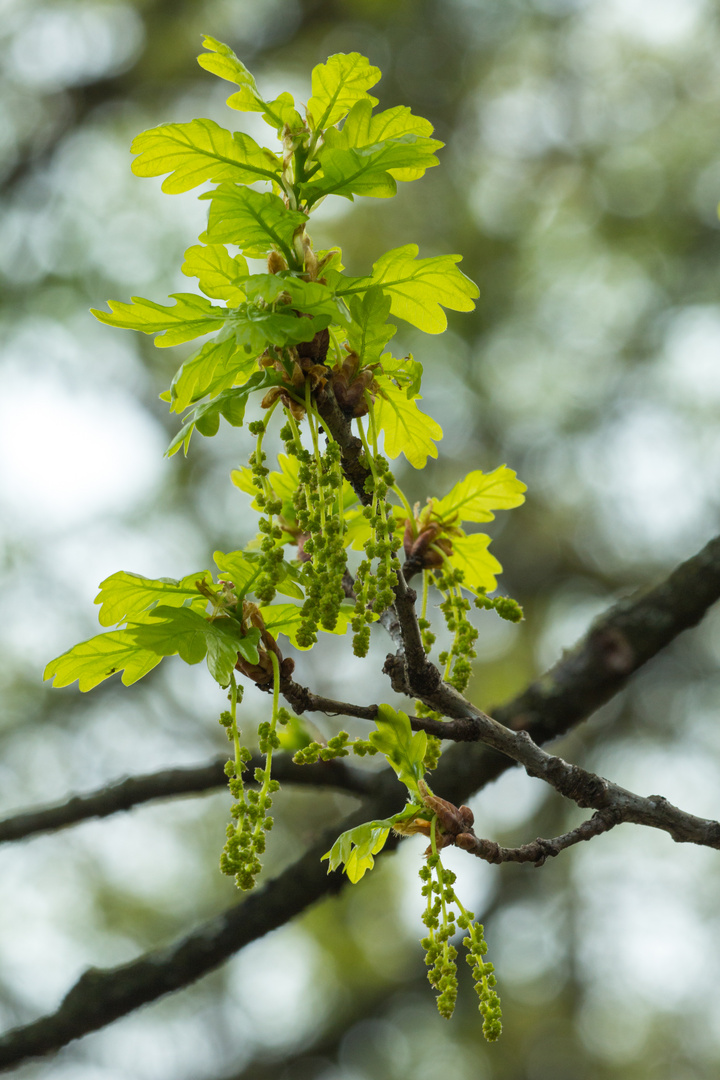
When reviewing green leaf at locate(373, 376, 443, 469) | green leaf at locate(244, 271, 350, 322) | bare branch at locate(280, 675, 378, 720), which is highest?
green leaf at locate(244, 271, 350, 322)

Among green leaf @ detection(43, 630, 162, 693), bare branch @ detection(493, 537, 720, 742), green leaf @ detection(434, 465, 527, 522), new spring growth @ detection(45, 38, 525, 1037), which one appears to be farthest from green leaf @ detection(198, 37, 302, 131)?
bare branch @ detection(493, 537, 720, 742)

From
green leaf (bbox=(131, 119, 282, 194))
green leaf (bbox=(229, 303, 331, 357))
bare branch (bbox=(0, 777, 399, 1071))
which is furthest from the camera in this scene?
bare branch (bbox=(0, 777, 399, 1071))

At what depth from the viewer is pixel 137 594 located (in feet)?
3.18

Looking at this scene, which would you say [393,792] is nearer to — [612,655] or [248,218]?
[612,655]

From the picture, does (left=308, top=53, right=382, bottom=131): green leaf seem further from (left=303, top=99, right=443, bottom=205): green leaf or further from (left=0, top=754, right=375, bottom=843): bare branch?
(left=0, top=754, right=375, bottom=843): bare branch

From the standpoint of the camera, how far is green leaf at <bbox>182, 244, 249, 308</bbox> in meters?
0.95

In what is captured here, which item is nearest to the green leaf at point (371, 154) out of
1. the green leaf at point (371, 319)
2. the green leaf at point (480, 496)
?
the green leaf at point (371, 319)

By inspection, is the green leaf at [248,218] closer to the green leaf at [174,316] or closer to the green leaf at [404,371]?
the green leaf at [174,316]

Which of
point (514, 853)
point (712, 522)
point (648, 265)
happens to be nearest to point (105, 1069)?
point (712, 522)

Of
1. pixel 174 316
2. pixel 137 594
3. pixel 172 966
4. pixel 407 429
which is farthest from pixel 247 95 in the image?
pixel 172 966

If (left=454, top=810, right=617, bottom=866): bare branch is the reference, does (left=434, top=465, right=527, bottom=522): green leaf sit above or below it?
above

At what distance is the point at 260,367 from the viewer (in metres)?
0.92

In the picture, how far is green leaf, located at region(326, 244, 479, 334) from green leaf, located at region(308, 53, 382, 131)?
161mm

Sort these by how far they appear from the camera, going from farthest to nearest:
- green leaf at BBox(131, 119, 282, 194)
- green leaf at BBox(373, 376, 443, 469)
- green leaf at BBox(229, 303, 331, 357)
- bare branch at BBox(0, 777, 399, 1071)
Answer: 1. bare branch at BBox(0, 777, 399, 1071)
2. green leaf at BBox(373, 376, 443, 469)
3. green leaf at BBox(131, 119, 282, 194)
4. green leaf at BBox(229, 303, 331, 357)
